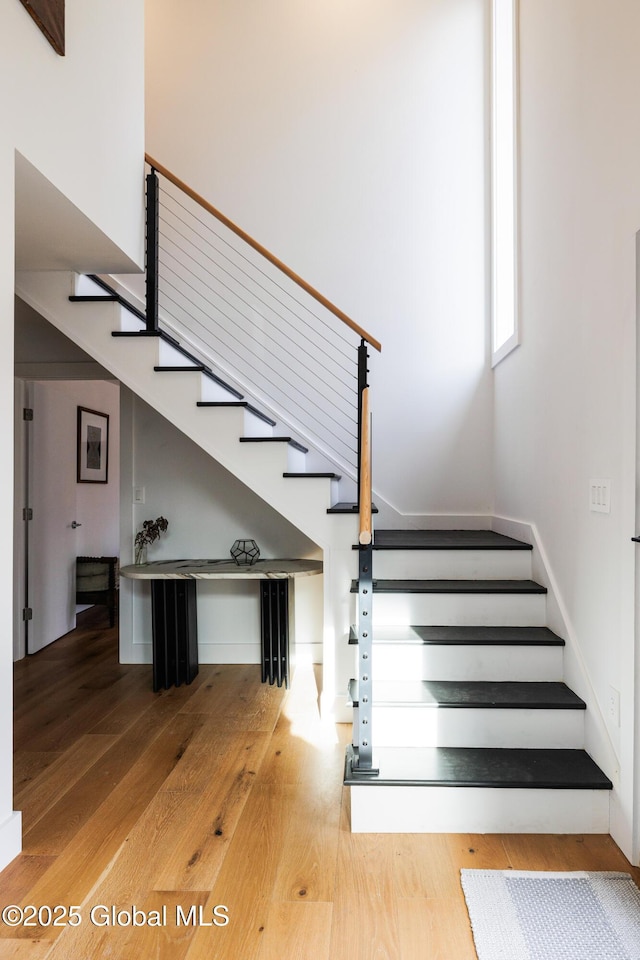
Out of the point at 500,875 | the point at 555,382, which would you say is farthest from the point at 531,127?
the point at 500,875

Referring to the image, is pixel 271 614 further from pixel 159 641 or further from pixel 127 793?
pixel 127 793

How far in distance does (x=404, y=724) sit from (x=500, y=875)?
2.06ft

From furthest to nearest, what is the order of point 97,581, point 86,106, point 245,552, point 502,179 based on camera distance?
point 97,581, point 502,179, point 245,552, point 86,106

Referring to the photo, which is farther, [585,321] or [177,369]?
[177,369]

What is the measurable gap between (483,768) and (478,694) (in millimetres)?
313

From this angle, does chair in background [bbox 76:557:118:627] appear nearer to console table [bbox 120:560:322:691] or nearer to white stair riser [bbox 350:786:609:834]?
console table [bbox 120:560:322:691]

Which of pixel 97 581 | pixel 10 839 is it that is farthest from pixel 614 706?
pixel 97 581

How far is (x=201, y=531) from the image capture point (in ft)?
13.9

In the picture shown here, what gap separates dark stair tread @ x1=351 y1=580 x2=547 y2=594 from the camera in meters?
2.90

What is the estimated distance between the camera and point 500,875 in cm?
192

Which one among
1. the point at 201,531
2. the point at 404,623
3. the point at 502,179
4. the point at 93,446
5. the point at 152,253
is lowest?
the point at 404,623

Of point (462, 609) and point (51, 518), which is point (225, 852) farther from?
point (51, 518)

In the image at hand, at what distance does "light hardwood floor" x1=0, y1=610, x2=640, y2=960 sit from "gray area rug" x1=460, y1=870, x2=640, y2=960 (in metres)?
0.05

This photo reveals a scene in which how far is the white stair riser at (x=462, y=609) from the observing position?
290cm
